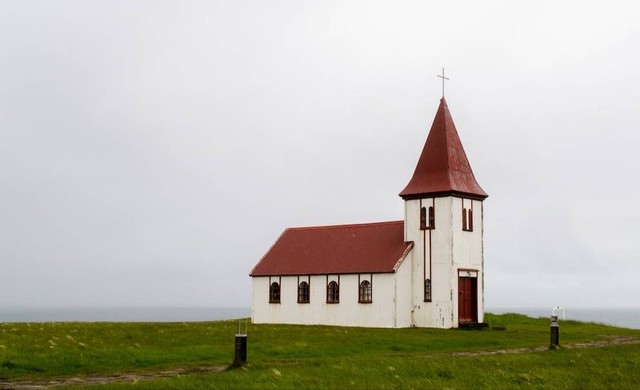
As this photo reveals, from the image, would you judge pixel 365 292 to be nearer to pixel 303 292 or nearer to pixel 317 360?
pixel 303 292

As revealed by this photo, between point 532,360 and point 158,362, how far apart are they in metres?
11.2

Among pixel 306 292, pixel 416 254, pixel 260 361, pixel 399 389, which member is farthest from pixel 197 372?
pixel 306 292

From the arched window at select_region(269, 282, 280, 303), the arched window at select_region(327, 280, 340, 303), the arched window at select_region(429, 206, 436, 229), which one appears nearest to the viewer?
the arched window at select_region(429, 206, 436, 229)

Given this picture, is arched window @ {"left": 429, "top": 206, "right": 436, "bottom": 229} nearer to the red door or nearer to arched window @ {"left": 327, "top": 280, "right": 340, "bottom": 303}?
the red door

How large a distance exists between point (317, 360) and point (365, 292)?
24.4 metres

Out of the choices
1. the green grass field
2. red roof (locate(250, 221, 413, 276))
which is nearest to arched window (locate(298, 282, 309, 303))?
red roof (locate(250, 221, 413, 276))

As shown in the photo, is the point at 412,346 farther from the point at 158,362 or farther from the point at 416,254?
the point at 416,254

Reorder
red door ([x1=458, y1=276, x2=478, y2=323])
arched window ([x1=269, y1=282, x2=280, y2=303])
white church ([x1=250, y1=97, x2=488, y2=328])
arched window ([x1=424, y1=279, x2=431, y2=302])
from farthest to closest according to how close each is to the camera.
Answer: arched window ([x1=269, y1=282, x2=280, y2=303])
arched window ([x1=424, y1=279, x2=431, y2=302])
red door ([x1=458, y1=276, x2=478, y2=323])
white church ([x1=250, y1=97, x2=488, y2=328])

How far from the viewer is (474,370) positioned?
22.0 metres

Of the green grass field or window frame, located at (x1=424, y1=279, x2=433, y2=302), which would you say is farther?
window frame, located at (x1=424, y1=279, x2=433, y2=302)

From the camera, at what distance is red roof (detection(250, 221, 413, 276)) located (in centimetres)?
4916

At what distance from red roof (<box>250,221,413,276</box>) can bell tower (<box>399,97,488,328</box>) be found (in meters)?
1.63

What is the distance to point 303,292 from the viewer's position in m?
52.7

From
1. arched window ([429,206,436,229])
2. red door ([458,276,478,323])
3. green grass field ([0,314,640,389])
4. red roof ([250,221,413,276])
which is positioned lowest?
green grass field ([0,314,640,389])
